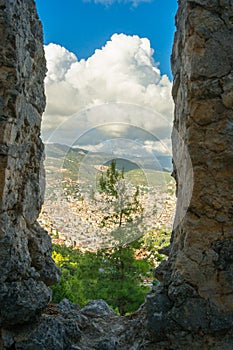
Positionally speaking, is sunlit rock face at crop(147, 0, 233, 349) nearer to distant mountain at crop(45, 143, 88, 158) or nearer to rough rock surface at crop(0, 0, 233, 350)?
rough rock surface at crop(0, 0, 233, 350)

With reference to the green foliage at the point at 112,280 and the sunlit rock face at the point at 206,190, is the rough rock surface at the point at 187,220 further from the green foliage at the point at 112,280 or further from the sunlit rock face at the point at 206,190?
the green foliage at the point at 112,280

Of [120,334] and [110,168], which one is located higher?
[110,168]

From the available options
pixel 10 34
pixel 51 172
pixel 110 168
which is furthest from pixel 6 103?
pixel 110 168

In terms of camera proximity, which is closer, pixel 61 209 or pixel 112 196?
pixel 61 209

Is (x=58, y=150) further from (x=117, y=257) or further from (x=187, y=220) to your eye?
(x=117, y=257)

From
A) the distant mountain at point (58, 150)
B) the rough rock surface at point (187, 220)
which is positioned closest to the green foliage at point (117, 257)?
the distant mountain at point (58, 150)

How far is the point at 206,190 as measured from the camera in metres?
5.38

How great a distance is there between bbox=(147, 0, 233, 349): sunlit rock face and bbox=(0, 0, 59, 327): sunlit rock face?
2.22 m

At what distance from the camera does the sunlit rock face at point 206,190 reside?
520cm

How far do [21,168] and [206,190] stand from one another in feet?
10.8

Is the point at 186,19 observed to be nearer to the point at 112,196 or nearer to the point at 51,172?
the point at 51,172

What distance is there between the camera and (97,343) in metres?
6.26

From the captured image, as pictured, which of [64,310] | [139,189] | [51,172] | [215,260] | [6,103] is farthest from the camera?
[139,189]

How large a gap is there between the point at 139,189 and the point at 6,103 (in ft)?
21.6
